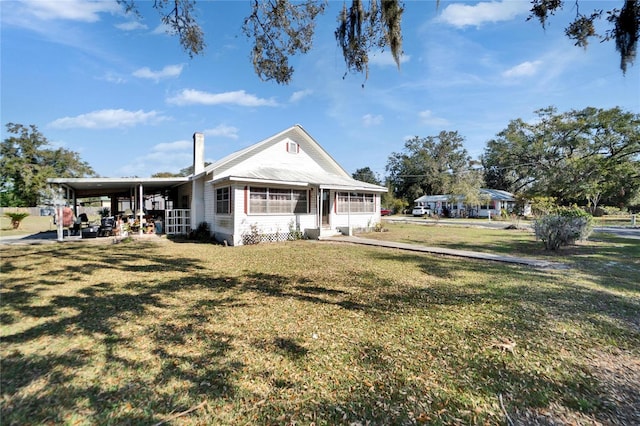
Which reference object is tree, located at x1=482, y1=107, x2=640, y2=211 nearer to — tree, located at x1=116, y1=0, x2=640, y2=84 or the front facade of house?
the front facade of house

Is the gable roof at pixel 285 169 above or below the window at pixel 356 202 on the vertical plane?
above

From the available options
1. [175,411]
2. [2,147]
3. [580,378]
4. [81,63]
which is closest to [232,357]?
[175,411]

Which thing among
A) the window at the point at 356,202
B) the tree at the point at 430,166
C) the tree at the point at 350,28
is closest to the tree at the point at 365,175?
the tree at the point at 430,166

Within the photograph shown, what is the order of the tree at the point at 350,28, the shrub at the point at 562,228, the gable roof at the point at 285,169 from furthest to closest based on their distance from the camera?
the gable roof at the point at 285,169, the shrub at the point at 562,228, the tree at the point at 350,28

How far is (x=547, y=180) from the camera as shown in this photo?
1379 inches

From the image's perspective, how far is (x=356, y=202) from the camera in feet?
59.1

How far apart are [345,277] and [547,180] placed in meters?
39.7

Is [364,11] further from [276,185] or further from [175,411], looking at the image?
[276,185]

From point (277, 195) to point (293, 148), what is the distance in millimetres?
4226

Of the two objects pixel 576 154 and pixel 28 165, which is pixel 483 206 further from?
pixel 28 165

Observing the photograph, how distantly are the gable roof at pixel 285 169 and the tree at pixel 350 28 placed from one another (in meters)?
6.15

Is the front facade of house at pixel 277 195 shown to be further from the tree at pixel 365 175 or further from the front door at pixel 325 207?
the tree at pixel 365 175

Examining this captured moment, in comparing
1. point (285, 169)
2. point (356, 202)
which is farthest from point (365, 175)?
point (285, 169)

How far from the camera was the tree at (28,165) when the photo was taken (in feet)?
97.4
